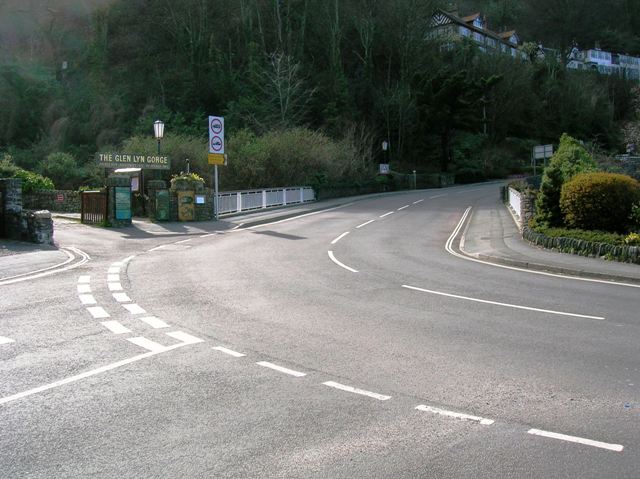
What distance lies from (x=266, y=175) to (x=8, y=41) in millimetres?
52497

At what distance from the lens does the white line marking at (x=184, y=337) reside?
25.0 feet

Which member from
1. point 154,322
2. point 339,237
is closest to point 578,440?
point 154,322

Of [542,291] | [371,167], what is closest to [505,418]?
[542,291]

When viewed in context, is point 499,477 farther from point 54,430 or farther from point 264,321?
point 264,321

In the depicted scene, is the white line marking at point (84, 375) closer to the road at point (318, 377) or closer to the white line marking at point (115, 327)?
the road at point (318, 377)

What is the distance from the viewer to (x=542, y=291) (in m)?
11.5

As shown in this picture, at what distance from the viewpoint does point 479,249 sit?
1802 centimetres

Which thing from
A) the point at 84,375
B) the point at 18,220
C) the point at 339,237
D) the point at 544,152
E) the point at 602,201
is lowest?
the point at 84,375

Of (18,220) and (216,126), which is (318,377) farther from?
(216,126)

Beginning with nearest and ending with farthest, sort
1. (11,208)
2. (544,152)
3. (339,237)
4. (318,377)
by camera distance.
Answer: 1. (318,377)
2. (11,208)
3. (339,237)
4. (544,152)

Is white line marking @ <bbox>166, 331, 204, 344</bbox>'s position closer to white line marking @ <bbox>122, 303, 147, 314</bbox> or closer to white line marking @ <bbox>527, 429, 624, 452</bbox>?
white line marking @ <bbox>122, 303, 147, 314</bbox>

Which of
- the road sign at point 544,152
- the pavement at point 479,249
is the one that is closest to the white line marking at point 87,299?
the pavement at point 479,249

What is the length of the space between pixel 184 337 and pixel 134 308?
7.10 ft

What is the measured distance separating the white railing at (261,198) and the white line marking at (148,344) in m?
22.9
